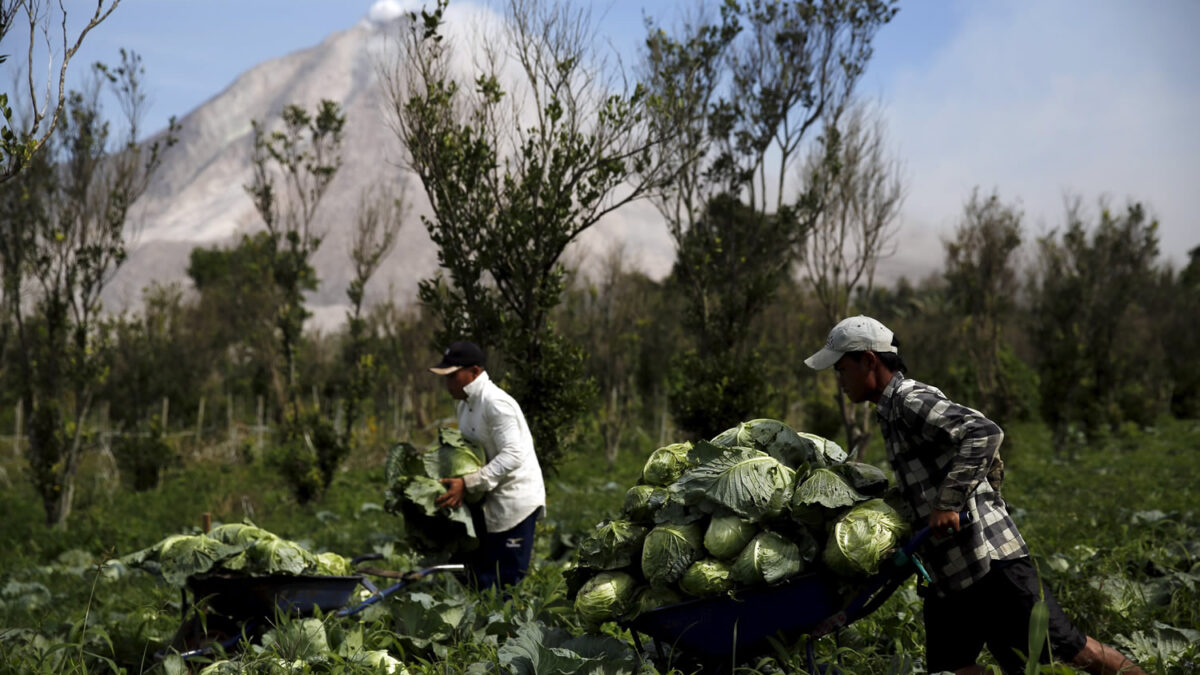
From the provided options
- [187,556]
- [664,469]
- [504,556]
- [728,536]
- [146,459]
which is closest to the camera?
[728,536]

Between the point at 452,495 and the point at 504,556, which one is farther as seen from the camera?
the point at 504,556

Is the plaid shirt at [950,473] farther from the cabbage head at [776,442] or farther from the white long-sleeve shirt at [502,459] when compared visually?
the white long-sleeve shirt at [502,459]

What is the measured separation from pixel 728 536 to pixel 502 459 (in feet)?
7.99

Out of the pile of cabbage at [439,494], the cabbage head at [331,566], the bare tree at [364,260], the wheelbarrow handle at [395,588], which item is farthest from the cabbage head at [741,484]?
the bare tree at [364,260]

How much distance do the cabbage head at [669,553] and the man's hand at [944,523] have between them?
927 mm

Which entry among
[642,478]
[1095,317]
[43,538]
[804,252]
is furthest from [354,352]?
[1095,317]

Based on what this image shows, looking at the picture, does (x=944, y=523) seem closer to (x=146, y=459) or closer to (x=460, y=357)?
(x=460, y=357)

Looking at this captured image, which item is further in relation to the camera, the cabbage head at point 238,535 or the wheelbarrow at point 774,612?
the cabbage head at point 238,535

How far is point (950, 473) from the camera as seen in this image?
340cm

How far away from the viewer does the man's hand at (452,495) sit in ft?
18.0

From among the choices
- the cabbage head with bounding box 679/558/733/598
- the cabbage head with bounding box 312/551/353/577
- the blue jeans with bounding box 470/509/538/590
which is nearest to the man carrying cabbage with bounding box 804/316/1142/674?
the cabbage head with bounding box 679/558/733/598

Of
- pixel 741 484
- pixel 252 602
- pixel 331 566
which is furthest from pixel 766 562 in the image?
pixel 331 566

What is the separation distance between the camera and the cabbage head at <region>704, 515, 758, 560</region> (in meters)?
3.55

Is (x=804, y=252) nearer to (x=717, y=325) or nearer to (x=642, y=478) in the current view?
(x=717, y=325)
